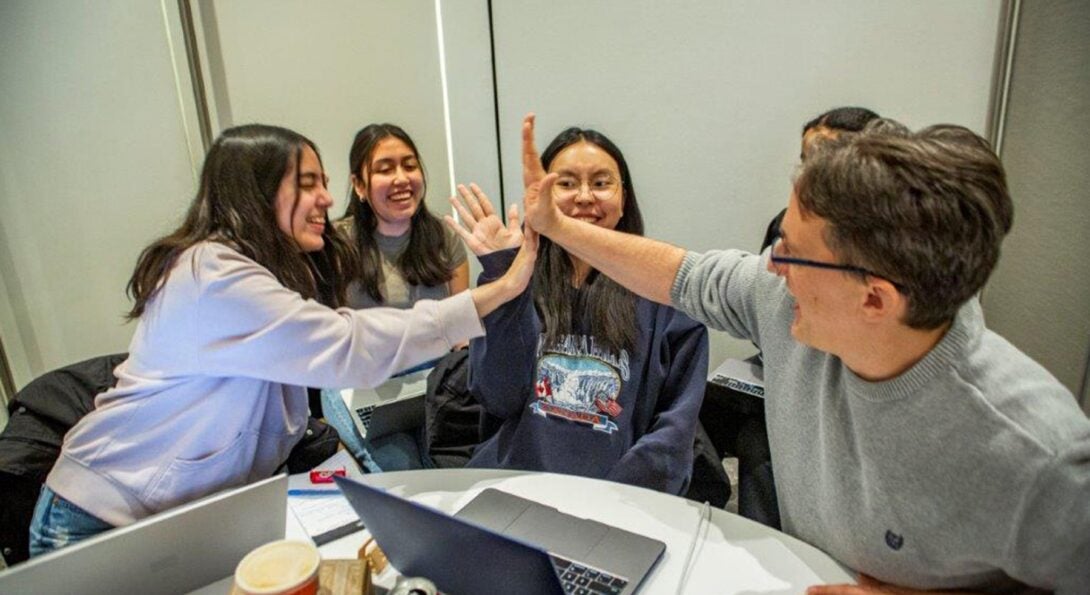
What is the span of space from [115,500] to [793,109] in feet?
8.54

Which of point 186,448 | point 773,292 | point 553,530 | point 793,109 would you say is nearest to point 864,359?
point 773,292

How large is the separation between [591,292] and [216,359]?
908 millimetres

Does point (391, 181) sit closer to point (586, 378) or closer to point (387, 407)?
point (387, 407)

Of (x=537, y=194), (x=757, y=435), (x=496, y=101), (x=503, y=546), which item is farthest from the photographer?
(x=496, y=101)

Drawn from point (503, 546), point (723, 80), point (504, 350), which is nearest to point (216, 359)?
point (504, 350)

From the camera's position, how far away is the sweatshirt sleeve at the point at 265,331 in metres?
1.13

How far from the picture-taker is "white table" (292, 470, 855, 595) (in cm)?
93

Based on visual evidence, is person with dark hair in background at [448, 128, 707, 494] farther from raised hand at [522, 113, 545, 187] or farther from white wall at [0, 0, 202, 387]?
white wall at [0, 0, 202, 387]

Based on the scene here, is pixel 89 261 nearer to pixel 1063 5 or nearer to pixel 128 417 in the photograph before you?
pixel 128 417

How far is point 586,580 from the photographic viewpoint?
921 mm

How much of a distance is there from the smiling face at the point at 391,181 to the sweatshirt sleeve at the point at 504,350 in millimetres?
1261

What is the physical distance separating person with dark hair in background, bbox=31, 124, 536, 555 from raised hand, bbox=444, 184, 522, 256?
0.95 ft

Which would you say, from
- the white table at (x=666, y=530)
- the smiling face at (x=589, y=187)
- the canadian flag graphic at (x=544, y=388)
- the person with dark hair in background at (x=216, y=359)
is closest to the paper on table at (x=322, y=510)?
the white table at (x=666, y=530)

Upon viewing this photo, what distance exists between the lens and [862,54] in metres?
2.35
